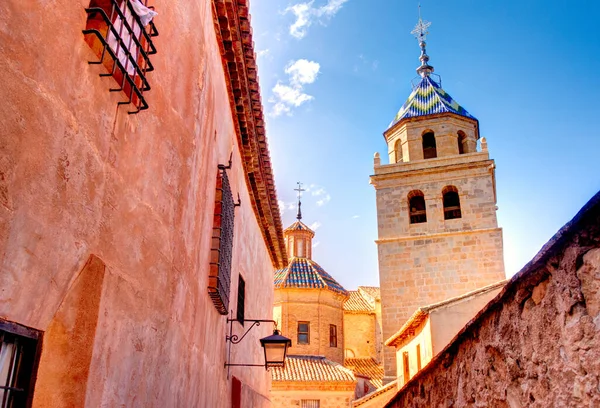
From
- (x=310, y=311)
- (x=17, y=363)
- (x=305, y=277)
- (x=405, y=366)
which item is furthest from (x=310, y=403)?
(x=17, y=363)

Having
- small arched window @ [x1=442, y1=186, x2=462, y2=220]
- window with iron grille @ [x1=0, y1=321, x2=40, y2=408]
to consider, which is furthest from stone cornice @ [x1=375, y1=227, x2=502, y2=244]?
window with iron grille @ [x1=0, y1=321, x2=40, y2=408]

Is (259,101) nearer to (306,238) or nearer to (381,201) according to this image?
(381,201)

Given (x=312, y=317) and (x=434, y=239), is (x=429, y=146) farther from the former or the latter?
(x=312, y=317)

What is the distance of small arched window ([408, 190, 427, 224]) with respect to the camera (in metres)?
21.2

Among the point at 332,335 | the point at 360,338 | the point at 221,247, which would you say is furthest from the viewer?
the point at 360,338

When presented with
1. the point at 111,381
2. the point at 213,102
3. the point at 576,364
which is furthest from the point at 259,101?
the point at 576,364

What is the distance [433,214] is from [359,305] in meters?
12.1

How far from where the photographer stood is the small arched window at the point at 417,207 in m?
21.2

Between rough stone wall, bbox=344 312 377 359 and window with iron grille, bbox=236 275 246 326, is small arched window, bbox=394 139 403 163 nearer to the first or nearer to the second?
rough stone wall, bbox=344 312 377 359

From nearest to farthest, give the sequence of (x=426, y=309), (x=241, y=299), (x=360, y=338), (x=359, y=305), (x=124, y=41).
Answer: (x=124, y=41), (x=241, y=299), (x=426, y=309), (x=360, y=338), (x=359, y=305)

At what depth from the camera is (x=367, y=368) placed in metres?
27.8

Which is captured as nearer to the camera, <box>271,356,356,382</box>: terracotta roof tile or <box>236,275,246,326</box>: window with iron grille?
<box>236,275,246,326</box>: window with iron grille

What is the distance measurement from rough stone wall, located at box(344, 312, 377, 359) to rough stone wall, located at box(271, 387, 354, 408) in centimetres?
812

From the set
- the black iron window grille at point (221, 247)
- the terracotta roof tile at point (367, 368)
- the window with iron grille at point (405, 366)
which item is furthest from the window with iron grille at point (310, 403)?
the black iron window grille at point (221, 247)
